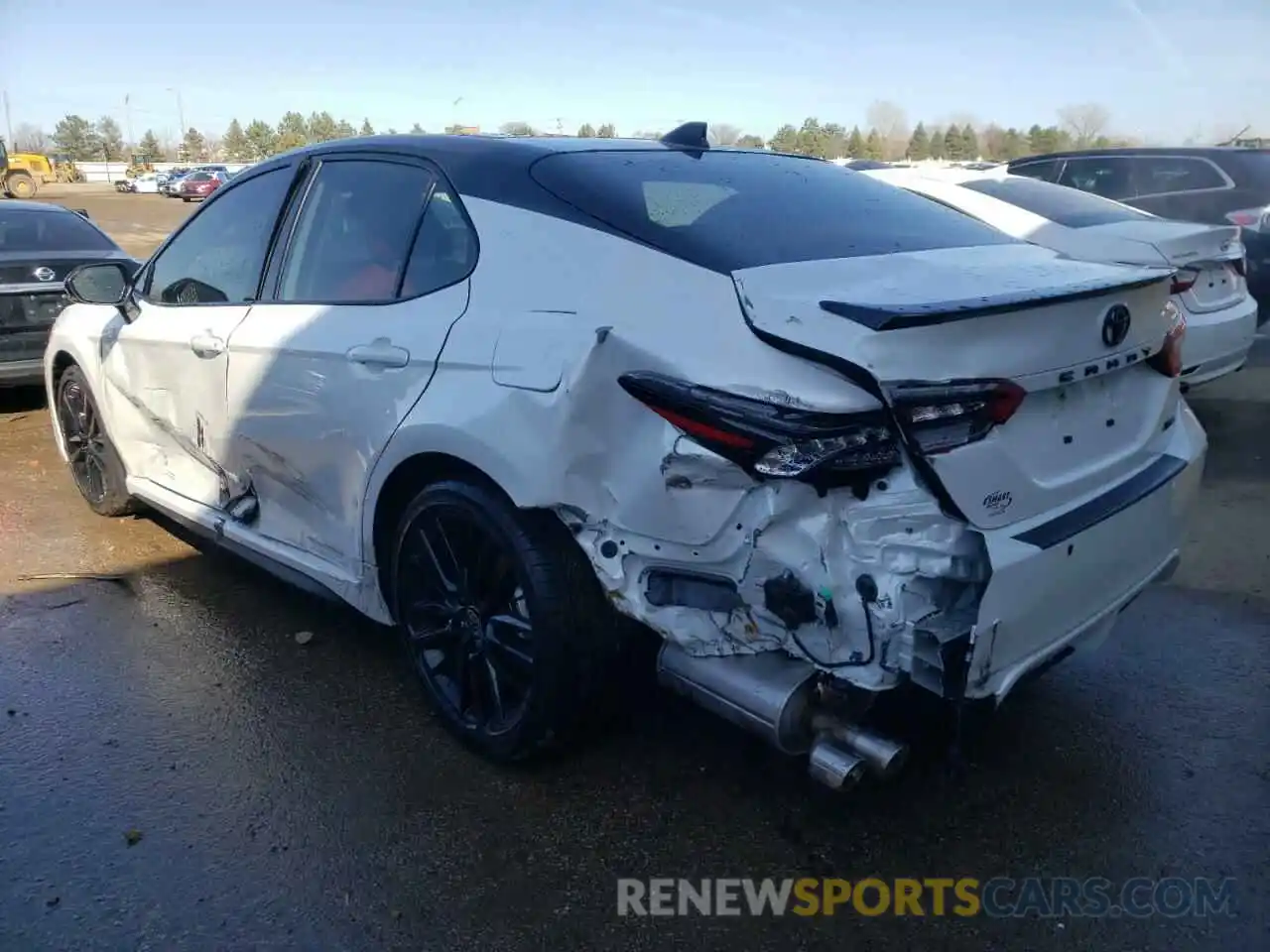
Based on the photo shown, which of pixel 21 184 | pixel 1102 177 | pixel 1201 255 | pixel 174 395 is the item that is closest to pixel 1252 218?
pixel 1102 177

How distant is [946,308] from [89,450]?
14.7ft

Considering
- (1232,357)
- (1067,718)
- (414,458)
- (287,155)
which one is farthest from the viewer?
(1232,357)

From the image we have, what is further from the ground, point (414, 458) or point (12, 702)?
point (414, 458)

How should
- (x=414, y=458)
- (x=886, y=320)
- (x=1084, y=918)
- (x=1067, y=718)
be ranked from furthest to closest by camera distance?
(x=1067, y=718), (x=414, y=458), (x=1084, y=918), (x=886, y=320)

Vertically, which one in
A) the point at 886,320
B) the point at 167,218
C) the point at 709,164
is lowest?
the point at 167,218

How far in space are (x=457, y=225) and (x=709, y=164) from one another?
86 centimetres

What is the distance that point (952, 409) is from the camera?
2309mm

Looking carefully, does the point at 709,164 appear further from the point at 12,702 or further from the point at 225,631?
the point at 12,702

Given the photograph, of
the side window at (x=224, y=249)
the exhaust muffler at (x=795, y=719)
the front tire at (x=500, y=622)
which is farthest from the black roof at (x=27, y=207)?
the exhaust muffler at (x=795, y=719)

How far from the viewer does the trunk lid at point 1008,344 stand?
2281 millimetres

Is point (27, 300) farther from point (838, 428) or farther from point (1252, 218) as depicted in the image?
point (1252, 218)

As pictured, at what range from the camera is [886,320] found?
2244 millimetres

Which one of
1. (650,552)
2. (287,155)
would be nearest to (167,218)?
(287,155)

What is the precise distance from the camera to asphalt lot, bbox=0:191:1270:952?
8.07ft
